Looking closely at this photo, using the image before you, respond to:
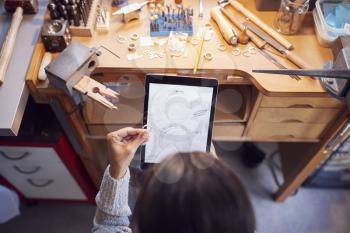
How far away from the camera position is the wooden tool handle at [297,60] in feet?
3.02

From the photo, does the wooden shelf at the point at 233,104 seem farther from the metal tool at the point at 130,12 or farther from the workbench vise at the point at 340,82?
the metal tool at the point at 130,12

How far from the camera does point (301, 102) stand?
96cm

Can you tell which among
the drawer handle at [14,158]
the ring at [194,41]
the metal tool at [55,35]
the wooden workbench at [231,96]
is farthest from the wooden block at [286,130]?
the drawer handle at [14,158]

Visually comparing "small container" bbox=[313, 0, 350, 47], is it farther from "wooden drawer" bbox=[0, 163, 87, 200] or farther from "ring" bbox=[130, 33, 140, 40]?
"wooden drawer" bbox=[0, 163, 87, 200]

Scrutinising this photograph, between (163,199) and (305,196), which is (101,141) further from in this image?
(305,196)

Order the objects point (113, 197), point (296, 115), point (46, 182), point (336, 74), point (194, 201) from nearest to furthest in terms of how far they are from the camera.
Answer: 1. point (194, 201)
2. point (113, 197)
3. point (336, 74)
4. point (296, 115)
5. point (46, 182)

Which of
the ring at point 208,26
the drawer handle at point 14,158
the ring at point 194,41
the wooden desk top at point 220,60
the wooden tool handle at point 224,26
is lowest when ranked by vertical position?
the drawer handle at point 14,158

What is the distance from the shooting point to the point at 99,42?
0.99 m

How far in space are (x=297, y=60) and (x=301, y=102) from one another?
13 cm

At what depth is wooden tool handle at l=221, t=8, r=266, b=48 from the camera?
3.21 ft

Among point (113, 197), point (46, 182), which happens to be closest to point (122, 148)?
point (113, 197)

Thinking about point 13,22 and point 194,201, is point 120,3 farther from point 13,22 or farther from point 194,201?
point 194,201

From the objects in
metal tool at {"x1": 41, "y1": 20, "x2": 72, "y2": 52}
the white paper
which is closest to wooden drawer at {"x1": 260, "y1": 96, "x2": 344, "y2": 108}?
the white paper

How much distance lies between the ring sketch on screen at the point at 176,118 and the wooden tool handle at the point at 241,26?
0.76ft
